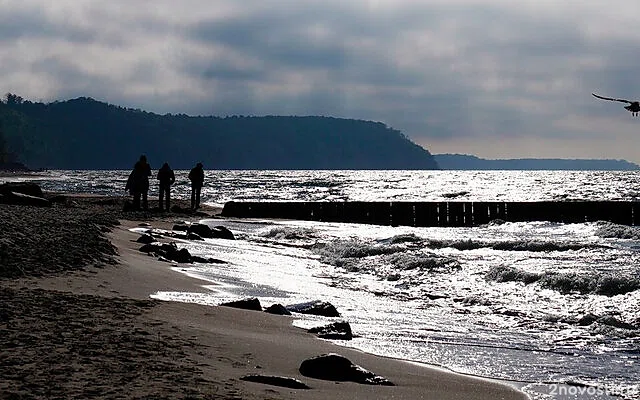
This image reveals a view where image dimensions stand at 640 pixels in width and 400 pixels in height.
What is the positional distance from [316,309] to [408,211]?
29.7 metres

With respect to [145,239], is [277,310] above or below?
below

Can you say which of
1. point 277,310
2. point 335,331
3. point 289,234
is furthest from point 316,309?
point 289,234

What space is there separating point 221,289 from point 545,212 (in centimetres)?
2785

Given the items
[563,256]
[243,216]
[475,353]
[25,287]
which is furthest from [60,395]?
[243,216]

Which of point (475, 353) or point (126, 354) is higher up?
point (126, 354)

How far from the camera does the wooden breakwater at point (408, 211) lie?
123ft

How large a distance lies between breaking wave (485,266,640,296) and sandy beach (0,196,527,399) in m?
5.91

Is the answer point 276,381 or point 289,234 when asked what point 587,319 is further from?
point 289,234

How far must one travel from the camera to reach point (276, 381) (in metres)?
5.77

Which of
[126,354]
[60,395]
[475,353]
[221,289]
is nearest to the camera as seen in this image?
[60,395]

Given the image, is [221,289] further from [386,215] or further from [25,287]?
[386,215]

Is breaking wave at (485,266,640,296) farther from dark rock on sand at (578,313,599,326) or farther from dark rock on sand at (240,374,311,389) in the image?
dark rock on sand at (240,374,311,389)

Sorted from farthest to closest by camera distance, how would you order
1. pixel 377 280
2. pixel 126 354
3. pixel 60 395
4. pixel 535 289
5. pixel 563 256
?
pixel 563 256, pixel 377 280, pixel 535 289, pixel 126 354, pixel 60 395

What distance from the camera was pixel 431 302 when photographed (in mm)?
12078
